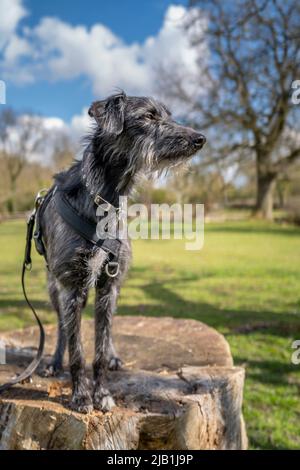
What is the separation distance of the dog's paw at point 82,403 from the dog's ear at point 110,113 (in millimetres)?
1937

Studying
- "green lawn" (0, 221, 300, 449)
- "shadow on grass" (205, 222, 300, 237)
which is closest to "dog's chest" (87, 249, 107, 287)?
"green lawn" (0, 221, 300, 449)

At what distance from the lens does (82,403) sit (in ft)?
10.6

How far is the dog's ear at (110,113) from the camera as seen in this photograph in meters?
3.13

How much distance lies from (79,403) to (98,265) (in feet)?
3.34

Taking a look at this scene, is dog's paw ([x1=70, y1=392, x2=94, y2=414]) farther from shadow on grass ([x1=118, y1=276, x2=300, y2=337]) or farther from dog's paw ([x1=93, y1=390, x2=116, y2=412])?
shadow on grass ([x1=118, y1=276, x2=300, y2=337])

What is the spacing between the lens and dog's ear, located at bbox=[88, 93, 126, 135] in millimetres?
3129

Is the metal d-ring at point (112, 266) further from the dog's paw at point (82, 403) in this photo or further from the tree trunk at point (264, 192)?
the tree trunk at point (264, 192)

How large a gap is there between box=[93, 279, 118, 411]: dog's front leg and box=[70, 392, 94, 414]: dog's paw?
0.09 metres

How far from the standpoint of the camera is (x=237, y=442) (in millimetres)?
3873

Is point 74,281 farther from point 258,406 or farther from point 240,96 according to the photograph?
point 240,96

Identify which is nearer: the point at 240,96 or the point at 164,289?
the point at 164,289

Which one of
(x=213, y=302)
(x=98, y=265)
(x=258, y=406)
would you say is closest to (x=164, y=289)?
(x=213, y=302)

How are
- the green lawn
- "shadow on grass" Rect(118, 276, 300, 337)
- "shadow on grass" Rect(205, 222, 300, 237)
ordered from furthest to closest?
"shadow on grass" Rect(205, 222, 300, 237) < "shadow on grass" Rect(118, 276, 300, 337) < the green lawn
